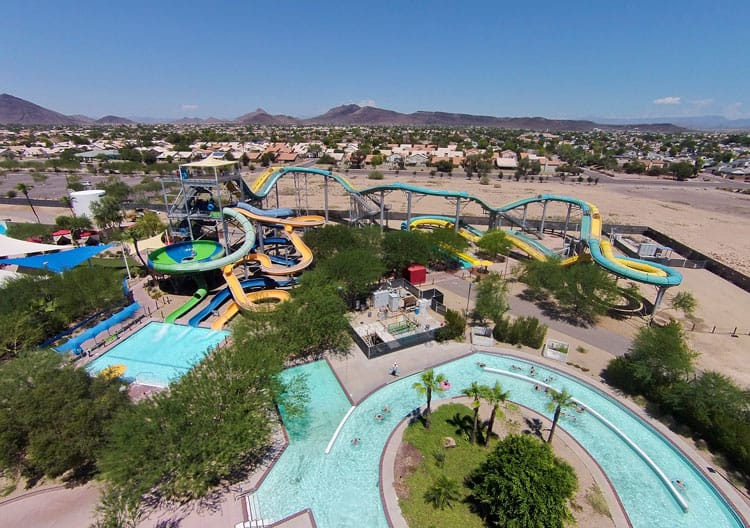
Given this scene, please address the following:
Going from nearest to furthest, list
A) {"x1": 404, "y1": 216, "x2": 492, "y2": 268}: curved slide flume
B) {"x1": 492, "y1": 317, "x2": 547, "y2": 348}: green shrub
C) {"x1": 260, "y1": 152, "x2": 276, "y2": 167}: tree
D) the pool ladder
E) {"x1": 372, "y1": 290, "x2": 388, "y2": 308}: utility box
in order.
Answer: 1. the pool ladder
2. {"x1": 492, "y1": 317, "x2": 547, "y2": 348}: green shrub
3. {"x1": 372, "y1": 290, "x2": 388, "y2": 308}: utility box
4. {"x1": 404, "y1": 216, "x2": 492, "y2": 268}: curved slide flume
5. {"x1": 260, "y1": 152, "x2": 276, "y2": 167}: tree

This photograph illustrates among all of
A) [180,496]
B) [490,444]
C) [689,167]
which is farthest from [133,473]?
[689,167]

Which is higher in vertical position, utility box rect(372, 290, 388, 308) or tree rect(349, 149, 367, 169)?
tree rect(349, 149, 367, 169)

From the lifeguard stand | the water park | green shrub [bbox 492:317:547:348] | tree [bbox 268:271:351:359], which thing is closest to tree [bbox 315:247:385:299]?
the water park

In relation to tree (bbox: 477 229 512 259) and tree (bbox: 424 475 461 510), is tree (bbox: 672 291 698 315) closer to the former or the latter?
tree (bbox: 477 229 512 259)

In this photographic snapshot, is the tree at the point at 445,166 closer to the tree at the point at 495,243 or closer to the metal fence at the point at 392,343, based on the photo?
the tree at the point at 495,243

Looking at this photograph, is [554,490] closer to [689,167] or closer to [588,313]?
[588,313]

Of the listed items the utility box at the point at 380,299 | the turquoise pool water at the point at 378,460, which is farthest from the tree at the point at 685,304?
the utility box at the point at 380,299
